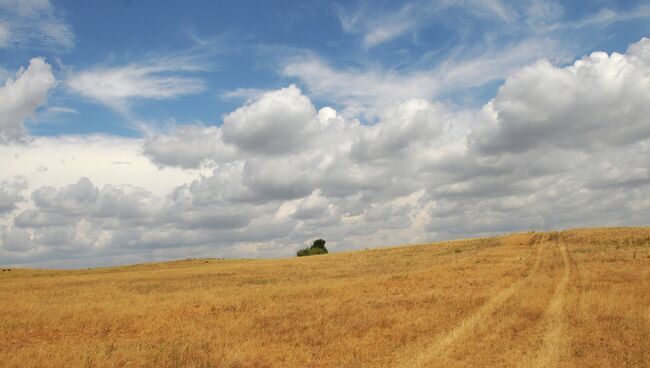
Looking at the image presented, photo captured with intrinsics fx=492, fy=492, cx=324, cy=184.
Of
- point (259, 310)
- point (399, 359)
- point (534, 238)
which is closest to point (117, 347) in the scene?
point (259, 310)

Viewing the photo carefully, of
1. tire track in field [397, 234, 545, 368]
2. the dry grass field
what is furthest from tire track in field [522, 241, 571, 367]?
tire track in field [397, 234, 545, 368]

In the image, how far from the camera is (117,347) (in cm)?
1830

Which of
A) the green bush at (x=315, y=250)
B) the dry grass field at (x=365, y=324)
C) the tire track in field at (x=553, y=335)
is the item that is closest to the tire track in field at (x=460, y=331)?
the dry grass field at (x=365, y=324)

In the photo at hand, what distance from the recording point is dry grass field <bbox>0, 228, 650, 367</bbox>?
1572 cm

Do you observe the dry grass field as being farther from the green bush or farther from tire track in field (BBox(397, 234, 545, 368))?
the green bush

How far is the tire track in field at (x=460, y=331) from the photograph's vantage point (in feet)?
49.1

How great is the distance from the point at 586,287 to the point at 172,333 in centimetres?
2135

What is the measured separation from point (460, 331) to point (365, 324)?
429 cm

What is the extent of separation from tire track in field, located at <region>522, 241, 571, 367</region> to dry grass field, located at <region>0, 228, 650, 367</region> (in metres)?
0.05

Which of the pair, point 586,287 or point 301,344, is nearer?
point 301,344

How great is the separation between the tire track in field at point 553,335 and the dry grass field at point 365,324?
0.05 meters

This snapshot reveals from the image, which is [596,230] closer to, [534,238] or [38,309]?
[534,238]

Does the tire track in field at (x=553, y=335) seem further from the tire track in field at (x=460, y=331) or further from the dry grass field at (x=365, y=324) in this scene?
the tire track in field at (x=460, y=331)

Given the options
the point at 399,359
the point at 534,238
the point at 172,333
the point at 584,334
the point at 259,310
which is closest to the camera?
the point at 399,359
